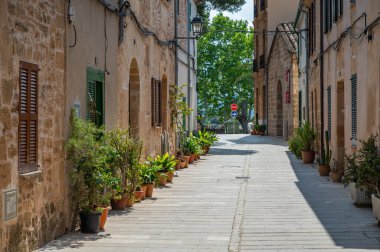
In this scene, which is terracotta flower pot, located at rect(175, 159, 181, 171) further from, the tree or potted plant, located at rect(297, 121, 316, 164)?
the tree

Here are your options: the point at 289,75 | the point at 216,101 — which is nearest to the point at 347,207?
the point at 289,75

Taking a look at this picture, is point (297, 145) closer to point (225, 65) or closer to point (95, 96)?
point (95, 96)

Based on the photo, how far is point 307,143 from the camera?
2034cm

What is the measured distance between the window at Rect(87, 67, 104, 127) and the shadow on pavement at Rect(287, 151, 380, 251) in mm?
3882

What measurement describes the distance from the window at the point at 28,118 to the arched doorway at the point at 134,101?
6733 mm

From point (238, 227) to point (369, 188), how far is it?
2282 millimetres

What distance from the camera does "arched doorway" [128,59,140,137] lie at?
1434cm

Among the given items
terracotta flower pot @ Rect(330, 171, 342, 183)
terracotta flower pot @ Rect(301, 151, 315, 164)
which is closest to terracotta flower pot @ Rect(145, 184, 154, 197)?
terracotta flower pot @ Rect(330, 171, 342, 183)

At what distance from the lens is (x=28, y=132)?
7324 mm

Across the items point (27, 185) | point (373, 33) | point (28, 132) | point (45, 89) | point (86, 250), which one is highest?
point (373, 33)

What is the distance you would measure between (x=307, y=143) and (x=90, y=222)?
503 inches

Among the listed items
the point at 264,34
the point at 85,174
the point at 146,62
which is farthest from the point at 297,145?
the point at 264,34

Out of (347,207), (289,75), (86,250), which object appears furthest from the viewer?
(289,75)

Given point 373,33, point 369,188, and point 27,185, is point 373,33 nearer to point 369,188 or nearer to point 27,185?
point 369,188
